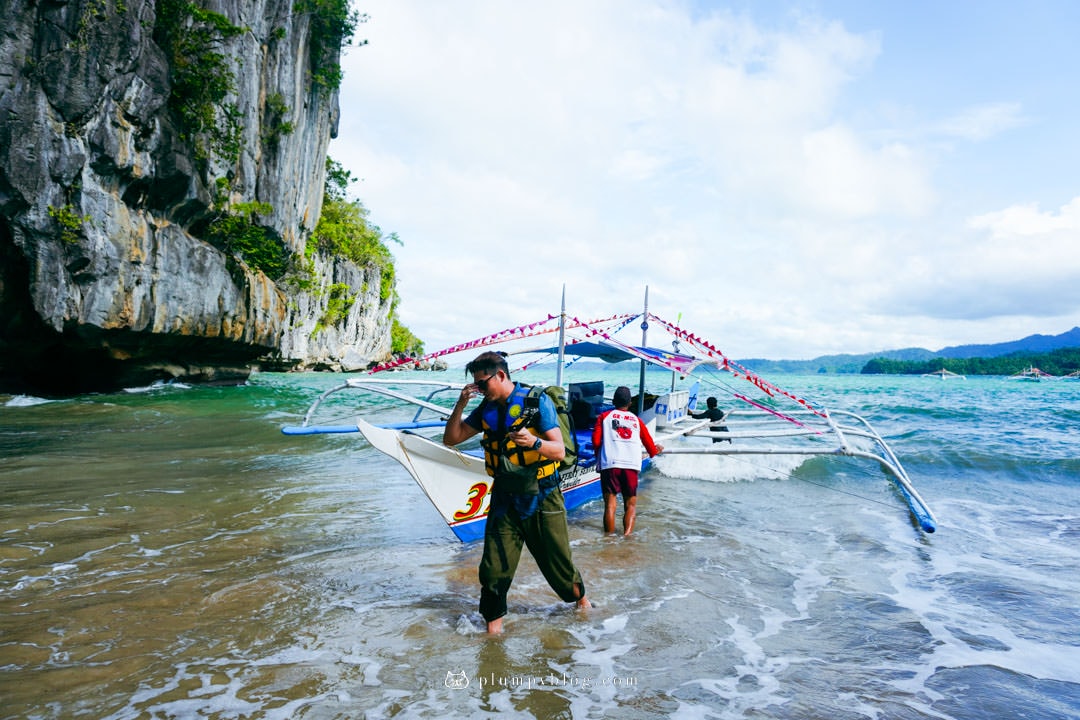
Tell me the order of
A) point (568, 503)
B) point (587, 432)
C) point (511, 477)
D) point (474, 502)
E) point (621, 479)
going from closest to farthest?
point (511, 477), point (474, 502), point (621, 479), point (568, 503), point (587, 432)

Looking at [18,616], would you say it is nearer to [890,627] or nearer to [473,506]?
[473,506]

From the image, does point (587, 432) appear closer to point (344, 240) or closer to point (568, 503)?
point (568, 503)

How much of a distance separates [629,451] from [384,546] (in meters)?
3.12

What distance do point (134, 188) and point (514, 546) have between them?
2079cm

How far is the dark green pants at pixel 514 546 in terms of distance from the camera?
4.05 metres

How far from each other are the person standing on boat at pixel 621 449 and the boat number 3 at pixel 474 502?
1.65 metres

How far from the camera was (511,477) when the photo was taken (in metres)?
3.98

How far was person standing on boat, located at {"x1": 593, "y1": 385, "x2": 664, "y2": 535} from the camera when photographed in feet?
23.3

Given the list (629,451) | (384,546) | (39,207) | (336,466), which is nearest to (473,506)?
(384,546)

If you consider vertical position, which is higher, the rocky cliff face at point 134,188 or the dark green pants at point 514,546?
the rocky cliff face at point 134,188

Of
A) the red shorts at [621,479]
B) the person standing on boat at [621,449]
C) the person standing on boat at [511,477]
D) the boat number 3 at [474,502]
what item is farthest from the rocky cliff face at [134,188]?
the person standing on boat at [511,477]

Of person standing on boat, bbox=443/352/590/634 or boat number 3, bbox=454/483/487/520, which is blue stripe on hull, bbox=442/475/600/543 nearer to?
boat number 3, bbox=454/483/487/520

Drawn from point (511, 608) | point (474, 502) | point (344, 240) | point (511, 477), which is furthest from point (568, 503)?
point (344, 240)

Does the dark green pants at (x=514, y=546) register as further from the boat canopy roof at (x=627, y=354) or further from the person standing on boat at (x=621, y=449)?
the boat canopy roof at (x=627, y=354)
